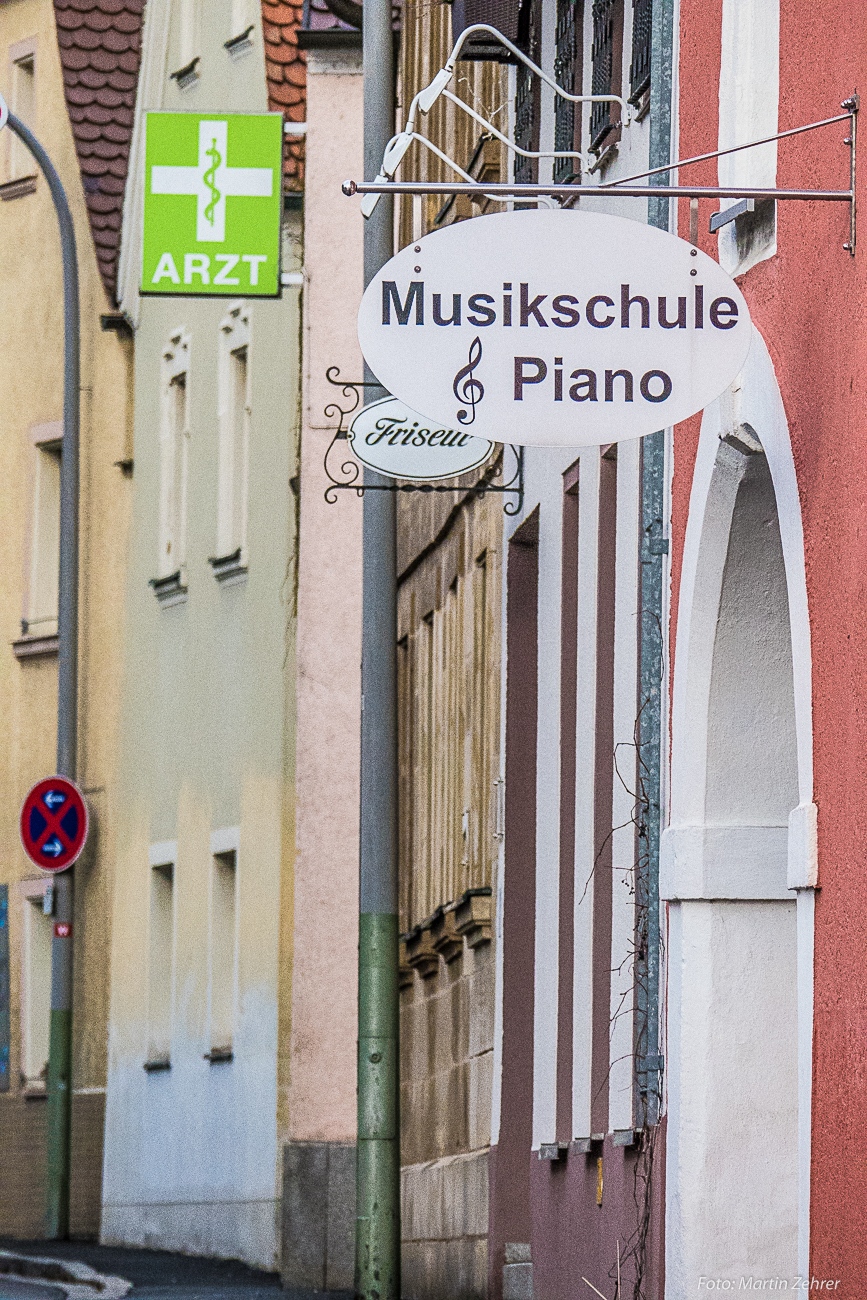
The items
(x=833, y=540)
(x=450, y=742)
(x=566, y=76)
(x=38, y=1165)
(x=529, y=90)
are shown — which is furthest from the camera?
(x=38, y=1165)

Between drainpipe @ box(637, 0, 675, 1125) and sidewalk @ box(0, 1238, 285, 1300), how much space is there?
6420 millimetres

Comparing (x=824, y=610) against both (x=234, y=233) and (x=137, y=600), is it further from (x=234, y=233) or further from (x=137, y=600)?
(x=137, y=600)

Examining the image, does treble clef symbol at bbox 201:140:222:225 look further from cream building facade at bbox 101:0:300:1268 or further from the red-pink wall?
the red-pink wall

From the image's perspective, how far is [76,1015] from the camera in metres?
28.3

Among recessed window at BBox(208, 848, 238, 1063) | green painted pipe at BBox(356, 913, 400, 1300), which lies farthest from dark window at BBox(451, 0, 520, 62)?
recessed window at BBox(208, 848, 238, 1063)

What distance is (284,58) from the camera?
24281mm

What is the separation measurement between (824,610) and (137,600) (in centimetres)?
1808

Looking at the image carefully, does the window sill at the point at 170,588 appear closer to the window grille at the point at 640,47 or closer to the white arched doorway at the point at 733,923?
the window grille at the point at 640,47

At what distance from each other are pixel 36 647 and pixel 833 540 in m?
20.3

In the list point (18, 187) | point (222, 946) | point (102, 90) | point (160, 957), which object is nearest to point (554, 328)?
point (222, 946)

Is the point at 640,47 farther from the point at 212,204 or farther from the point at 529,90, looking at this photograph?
the point at 212,204

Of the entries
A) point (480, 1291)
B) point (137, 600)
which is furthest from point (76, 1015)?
point (480, 1291)

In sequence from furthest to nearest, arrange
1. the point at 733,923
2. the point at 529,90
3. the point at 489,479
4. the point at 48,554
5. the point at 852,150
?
the point at 48,554
the point at 489,479
the point at 529,90
the point at 733,923
the point at 852,150

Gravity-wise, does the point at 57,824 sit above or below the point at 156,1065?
above
